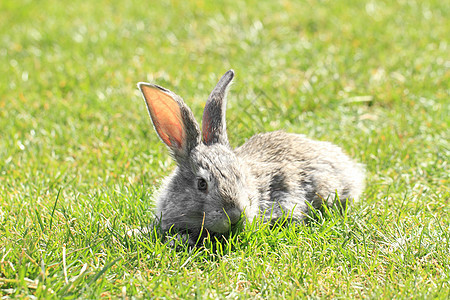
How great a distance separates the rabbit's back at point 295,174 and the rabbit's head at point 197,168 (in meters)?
0.32

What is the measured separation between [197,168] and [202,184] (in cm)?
15

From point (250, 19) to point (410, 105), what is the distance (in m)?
3.50

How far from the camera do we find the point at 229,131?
616 cm

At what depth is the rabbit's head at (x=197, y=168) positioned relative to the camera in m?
4.14

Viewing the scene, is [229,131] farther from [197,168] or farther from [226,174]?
[226,174]

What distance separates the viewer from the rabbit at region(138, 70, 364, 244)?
4.23m

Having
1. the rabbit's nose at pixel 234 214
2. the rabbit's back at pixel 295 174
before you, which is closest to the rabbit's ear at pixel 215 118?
the rabbit's back at pixel 295 174

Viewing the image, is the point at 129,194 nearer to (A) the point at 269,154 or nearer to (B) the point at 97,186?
(B) the point at 97,186

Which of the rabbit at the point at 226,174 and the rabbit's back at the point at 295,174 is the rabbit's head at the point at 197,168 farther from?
the rabbit's back at the point at 295,174

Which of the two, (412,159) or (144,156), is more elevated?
(144,156)

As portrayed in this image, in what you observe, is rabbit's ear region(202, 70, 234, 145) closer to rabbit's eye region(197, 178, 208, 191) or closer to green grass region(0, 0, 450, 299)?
rabbit's eye region(197, 178, 208, 191)

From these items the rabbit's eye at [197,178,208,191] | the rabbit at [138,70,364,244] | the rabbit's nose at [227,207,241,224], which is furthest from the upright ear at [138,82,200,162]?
the rabbit's nose at [227,207,241,224]

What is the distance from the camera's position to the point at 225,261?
153 inches

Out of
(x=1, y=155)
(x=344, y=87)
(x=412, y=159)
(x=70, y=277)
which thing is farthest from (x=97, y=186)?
(x=344, y=87)
